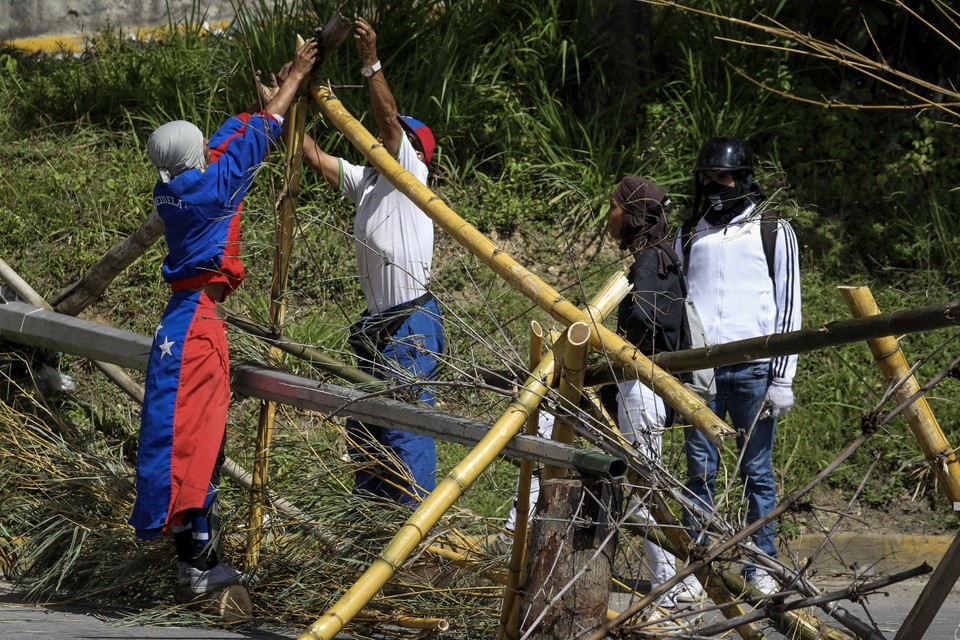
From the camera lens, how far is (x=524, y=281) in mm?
3857

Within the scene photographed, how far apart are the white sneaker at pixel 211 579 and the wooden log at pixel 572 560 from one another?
4.49 ft

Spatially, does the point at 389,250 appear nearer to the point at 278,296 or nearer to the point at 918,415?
the point at 278,296

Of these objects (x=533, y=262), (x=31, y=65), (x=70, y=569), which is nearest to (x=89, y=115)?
(x=31, y=65)

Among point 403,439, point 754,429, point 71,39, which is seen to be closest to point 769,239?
point 754,429

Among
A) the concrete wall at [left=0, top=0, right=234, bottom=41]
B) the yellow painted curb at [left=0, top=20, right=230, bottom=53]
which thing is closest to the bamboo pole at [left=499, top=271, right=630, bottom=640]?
the yellow painted curb at [left=0, top=20, right=230, bottom=53]

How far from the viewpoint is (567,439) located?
338cm

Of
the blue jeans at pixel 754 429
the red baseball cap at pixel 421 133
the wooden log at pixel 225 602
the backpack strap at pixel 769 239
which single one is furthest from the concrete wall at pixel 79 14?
the wooden log at pixel 225 602

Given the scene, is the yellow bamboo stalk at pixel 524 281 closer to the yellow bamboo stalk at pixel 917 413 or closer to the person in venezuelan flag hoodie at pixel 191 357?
the person in venezuelan flag hoodie at pixel 191 357

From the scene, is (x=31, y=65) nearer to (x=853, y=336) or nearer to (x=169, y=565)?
(x=169, y=565)

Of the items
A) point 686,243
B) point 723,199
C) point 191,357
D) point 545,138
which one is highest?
point 545,138

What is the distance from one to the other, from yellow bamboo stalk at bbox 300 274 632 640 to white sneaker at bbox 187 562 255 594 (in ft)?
3.27

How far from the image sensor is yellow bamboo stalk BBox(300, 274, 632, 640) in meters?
3.01

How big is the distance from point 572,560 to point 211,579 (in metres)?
1.54

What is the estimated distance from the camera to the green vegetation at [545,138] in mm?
6840
